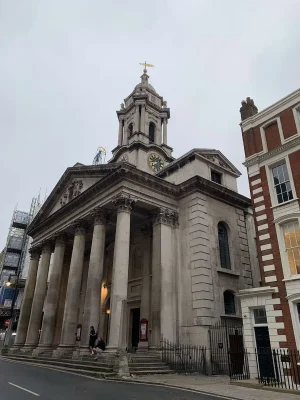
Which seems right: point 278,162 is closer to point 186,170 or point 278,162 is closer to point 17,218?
point 186,170

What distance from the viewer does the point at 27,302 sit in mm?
31922

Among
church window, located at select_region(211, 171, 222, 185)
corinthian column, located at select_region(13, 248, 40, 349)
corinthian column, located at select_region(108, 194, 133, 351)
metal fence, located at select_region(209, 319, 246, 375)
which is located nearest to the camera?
corinthian column, located at select_region(108, 194, 133, 351)

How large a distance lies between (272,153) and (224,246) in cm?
1043

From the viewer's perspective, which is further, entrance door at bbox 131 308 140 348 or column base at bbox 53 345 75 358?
entrance door at bbox 131 308 140 348

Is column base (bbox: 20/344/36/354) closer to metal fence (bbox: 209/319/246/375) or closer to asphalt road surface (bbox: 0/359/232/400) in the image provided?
asphalt road surface (bbox: 0/359/232/400)

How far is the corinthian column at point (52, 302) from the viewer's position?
2635 cm

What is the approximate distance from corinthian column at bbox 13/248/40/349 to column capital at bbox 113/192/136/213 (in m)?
16.0

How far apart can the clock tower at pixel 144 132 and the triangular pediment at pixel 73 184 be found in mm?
8513

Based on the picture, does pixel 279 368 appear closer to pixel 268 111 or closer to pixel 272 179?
pixel 272 179

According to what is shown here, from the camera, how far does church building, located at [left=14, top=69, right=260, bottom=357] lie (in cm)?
2150

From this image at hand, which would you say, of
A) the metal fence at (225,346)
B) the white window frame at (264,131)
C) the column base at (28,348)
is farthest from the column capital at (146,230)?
the column base at (28,348)

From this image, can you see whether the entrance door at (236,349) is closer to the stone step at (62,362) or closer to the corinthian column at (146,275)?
the corinthian column at (146,275)

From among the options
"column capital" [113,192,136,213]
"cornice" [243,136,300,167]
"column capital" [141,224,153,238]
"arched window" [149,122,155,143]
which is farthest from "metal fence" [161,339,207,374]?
"arched window" [149,122,155,143]

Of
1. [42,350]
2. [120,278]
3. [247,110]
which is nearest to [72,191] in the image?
[120,278]
